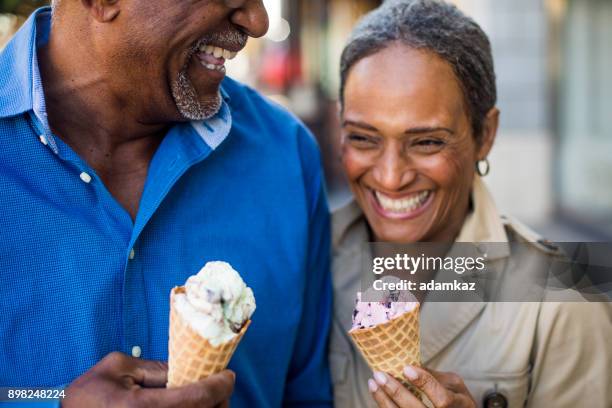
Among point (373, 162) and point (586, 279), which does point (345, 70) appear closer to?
point (373, 162)

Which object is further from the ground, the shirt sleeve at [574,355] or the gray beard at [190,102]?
the gray beard at [190,102]

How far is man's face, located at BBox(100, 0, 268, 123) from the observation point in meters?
2.38

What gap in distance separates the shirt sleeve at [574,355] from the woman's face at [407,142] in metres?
0.53

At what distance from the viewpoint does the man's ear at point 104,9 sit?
238 cm

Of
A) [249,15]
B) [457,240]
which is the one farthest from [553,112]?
[249,15]

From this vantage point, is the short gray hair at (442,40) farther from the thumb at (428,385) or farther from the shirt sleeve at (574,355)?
the thumb at (428,385)

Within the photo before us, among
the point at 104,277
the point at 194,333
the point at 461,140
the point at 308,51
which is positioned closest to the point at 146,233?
the point at 104,277

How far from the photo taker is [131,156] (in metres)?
2.59

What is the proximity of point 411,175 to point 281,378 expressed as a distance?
2.74 feet

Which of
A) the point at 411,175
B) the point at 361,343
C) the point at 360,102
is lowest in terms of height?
the point at 361,343

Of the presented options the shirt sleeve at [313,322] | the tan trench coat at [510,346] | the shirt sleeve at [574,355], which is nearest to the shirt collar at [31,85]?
the shirt sleeve at [313,322]

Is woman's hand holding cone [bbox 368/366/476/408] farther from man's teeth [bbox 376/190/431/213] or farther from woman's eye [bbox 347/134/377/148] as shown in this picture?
woman's eye [bbox 347/134/377/148]

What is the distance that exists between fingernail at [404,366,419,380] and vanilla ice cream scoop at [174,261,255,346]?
1.49 feet

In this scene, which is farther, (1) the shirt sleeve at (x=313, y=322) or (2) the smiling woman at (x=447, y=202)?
(1) the shirt sleeve at (x=313, y=322)
